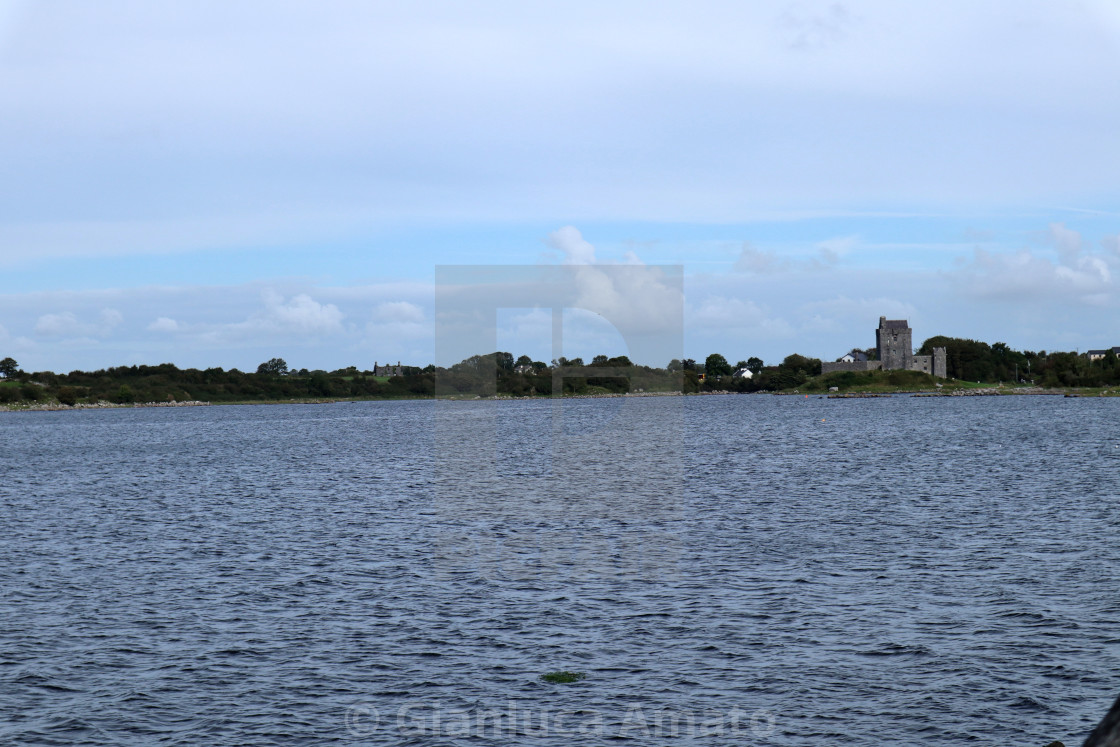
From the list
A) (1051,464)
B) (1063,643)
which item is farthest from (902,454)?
(1063,643)

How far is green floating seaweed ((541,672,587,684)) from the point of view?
2530cm

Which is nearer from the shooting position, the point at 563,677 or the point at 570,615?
the point at 563,677

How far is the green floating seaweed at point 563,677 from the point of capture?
996 inches

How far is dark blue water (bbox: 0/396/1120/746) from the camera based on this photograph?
2283 centimetres

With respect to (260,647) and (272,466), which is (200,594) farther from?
(272,466)

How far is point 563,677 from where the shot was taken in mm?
25484

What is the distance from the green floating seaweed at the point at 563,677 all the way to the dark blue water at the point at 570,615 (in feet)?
0.96

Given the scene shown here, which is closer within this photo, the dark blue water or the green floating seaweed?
the dark blue water

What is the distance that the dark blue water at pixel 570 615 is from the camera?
2283 cm

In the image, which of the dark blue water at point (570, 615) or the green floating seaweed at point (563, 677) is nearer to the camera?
the dark blue water at point (570, 615)

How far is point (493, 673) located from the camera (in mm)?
26156

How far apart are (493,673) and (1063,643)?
688 inches

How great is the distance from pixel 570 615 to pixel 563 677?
6960mm

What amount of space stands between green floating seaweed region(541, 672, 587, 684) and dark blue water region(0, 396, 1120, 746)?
0.29 meters
